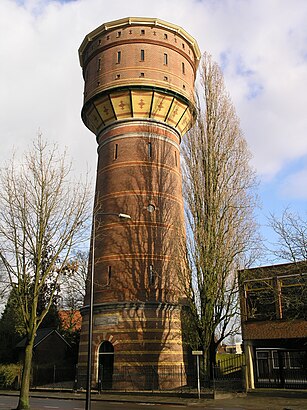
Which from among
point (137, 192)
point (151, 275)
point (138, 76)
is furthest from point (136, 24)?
point (151, 275)

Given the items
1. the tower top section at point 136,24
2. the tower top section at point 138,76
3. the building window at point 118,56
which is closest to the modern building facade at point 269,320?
the tower top section at point 138,76

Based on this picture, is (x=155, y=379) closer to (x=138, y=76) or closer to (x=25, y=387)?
(x=25, y=387)

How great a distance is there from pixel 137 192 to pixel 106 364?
9.24m

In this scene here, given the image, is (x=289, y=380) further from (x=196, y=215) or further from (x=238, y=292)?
(x=196, y=215)

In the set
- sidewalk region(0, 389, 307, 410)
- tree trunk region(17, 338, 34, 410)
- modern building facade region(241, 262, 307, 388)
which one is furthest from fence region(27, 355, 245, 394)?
tree trunk region(17, 338, 34, 410)

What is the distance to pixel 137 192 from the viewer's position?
25.0 meters

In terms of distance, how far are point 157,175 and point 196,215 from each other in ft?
15.8

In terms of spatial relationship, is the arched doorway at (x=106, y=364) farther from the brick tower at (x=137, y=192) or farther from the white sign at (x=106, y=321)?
the white sign at (x=106, y=321)

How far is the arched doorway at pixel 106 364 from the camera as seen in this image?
2248cm

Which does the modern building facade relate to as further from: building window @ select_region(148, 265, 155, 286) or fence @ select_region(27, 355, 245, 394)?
building window @ select_region(148, 265, 155, 286)

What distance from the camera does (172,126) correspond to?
27.0 meters

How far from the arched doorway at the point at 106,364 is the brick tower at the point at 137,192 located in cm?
5

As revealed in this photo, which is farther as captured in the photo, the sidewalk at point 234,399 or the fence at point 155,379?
the fence at point 155,379

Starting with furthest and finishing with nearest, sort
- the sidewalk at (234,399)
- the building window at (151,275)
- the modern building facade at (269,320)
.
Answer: the building window at (151,275) < the modern building facade at (269,320) < the sidewalk at (234,399)
